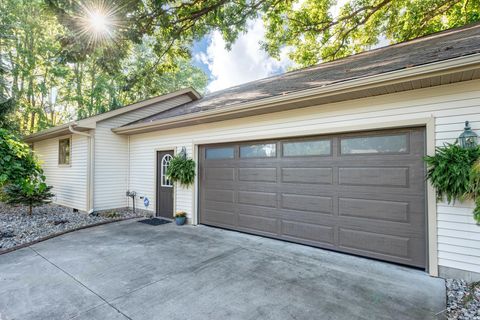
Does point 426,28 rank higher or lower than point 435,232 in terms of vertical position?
higher

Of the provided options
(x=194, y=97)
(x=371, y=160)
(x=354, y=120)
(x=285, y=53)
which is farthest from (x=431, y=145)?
(x=285, y=53)

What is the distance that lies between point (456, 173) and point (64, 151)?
1100cm

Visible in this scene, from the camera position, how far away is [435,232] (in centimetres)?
328

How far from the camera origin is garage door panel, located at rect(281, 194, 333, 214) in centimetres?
428

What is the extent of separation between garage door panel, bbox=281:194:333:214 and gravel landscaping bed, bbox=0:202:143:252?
5.02 metres

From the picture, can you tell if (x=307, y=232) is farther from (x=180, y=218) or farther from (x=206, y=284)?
(x=180, y=218)

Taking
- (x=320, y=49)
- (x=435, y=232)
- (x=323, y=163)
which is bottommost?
(x=435, y=232)

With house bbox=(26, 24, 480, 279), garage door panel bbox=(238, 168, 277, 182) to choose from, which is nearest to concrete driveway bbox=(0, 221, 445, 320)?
house bbox=(26, 24, 480, 279)

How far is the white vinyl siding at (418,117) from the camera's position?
3.12 metres

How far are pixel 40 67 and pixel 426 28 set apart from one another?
2220 centimetres

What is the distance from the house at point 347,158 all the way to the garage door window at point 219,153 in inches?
1.3

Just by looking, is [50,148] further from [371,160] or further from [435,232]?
[435,232]

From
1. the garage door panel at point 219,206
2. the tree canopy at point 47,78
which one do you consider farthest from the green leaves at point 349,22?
the garage door panel at point 219,206

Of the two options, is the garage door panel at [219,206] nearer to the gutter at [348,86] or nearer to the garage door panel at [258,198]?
the garage door panel at [258,198]
